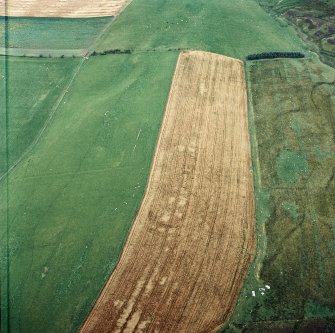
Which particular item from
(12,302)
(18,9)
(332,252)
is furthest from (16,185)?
(18,9)

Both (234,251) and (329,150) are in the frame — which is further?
(329,150)

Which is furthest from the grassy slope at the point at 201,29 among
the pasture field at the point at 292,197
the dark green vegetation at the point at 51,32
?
the pasture field at the point at 292,197

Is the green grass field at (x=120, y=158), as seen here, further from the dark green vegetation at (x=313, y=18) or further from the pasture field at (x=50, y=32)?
the dark green vegetation at (x=313, y=18)

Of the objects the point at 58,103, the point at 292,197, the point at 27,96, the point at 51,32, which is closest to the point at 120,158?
the point at 58,103

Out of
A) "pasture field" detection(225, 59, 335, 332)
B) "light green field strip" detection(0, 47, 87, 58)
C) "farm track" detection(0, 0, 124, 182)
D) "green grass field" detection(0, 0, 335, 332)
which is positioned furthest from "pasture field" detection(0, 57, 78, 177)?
"pasture field" detection(225, 59, 335, 332)

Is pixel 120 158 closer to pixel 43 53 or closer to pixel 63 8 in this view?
pixel 43 53

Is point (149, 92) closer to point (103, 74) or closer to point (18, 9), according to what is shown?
point (103, 74)
